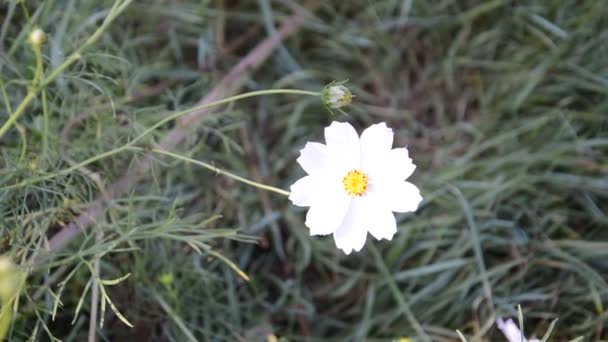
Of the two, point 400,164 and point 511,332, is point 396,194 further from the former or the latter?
point 511,332

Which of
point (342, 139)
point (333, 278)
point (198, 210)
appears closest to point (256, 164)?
point (198, 210)

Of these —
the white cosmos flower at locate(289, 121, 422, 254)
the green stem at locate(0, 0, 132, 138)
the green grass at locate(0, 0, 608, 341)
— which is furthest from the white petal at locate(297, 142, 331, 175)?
the green stem at locate(0, 0, 132, 138)

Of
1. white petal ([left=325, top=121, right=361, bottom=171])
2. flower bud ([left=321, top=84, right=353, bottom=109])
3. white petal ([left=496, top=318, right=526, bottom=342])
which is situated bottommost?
white petal ([left=496, top=318, right=526, bottom=342])

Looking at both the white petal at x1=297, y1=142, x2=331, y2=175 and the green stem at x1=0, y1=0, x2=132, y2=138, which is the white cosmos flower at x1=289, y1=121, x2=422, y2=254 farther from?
the green stem at x1=0, y1=0, x2=132, y2=138

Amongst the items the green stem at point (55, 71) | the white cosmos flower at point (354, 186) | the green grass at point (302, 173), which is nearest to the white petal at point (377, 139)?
the white cosmos flower at point (354, 186)

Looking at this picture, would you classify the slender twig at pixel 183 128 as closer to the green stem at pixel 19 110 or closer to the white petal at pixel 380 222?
the green stem at pixel 19 110

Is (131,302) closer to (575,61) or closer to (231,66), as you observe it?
(231,66)
